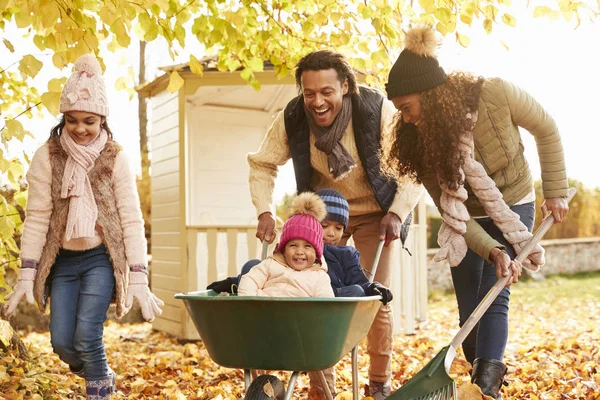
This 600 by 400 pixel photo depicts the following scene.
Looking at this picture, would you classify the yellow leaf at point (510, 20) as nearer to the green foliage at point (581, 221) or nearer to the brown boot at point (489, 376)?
the brown boot at point (489, 376)

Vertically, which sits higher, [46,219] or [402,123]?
[402,123]

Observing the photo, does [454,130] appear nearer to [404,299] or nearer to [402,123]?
[402,123]

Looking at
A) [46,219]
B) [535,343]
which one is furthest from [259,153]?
[535,343]

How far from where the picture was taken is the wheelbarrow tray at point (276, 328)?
2.51 metres

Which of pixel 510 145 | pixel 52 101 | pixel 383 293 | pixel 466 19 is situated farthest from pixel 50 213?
pixel 466 19

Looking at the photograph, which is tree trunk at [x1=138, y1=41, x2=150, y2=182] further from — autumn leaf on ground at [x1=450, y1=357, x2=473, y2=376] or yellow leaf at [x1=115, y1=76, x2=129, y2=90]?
autumn leaf on ground at [x1=450, y1=357, x2=473, y2=376]

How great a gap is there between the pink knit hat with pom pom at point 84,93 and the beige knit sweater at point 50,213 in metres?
0.23

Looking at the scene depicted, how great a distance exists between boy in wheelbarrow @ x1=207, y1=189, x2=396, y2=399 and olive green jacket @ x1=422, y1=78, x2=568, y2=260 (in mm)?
453

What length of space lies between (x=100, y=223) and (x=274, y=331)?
3.70 ft

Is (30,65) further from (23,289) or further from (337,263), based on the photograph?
(337,263)

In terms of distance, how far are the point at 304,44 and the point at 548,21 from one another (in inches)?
73.4

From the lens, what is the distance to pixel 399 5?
15.1 ft

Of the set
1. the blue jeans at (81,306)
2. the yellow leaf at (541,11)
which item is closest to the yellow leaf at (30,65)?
the blue jeans at (81,306)

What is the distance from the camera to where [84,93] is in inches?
129
